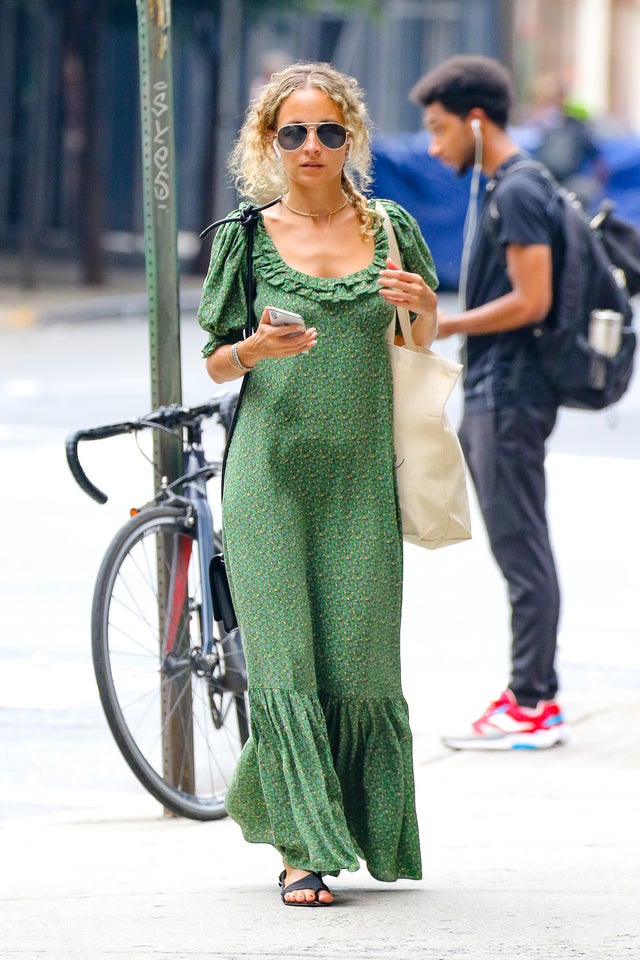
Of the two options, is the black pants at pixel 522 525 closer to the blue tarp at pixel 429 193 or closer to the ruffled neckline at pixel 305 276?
the ruffled neckline at pixel 305 276

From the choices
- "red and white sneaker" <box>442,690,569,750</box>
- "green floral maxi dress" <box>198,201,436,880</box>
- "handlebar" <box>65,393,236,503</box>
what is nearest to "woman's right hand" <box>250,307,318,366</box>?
"green floral maxi dress" <box>198,201,436,880</box>

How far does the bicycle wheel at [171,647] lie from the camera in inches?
194

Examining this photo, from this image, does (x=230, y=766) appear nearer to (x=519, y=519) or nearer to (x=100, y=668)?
(x=100, y=668)

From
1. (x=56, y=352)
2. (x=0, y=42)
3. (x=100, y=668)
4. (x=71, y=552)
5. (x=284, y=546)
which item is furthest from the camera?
(x=0, y=42)

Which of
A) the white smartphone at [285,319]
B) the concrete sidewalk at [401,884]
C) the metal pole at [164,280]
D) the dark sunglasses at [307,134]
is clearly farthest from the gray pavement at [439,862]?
the dark sunglasses at [307,134]

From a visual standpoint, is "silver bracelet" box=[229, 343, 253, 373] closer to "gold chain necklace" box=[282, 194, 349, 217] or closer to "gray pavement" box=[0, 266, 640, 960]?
"gold chain necklace" box=[282, 194, 349, 217]

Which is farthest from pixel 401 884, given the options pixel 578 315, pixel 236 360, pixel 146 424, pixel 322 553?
pixel 578 315

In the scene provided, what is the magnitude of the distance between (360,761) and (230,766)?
1.40 m

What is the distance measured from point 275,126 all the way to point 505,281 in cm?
184

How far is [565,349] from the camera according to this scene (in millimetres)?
5801

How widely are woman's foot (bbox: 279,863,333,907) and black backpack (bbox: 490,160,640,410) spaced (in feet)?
7.58

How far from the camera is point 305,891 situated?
3.96m

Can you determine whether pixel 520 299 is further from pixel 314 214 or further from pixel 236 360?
pixel 236 360

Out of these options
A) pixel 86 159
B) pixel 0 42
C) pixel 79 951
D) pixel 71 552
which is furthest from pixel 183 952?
pixel 0 42
